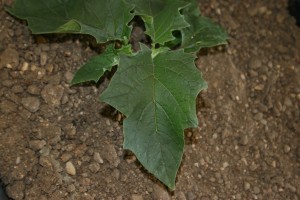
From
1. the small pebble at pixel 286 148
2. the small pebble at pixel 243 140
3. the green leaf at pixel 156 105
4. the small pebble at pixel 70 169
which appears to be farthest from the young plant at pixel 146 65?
the small pebble at pixel 286 148

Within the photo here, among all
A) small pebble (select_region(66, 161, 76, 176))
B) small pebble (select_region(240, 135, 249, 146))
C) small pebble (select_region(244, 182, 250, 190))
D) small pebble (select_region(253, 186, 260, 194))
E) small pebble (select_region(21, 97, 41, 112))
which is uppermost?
small pebble (select_region(21, 97, 41, 112))

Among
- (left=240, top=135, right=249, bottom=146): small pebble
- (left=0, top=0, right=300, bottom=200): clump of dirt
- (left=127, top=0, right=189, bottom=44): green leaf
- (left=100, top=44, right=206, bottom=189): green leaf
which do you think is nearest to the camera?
(left=100, top=44, right=206, bottom=189): green leaf

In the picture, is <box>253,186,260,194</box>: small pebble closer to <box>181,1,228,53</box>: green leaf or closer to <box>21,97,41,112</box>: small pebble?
<box>181,1,228,53</box>: green leaf

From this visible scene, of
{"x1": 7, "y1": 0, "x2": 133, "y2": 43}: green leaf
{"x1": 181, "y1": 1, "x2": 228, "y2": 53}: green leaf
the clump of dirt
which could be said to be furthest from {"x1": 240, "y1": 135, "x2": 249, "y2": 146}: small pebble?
{"x1": 7, "y1": 0, "x2": 133, "y2": 43}: green leaf

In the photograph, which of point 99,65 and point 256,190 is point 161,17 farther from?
point 256,190

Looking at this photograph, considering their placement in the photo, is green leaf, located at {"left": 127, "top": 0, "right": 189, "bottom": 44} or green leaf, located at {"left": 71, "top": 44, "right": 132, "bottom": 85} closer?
green leaf, located at {"left": 71, "top": 44, "right": 132, "bottom": 85}

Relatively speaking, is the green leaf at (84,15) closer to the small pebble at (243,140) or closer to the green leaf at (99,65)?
the green leaf at (99,65)
